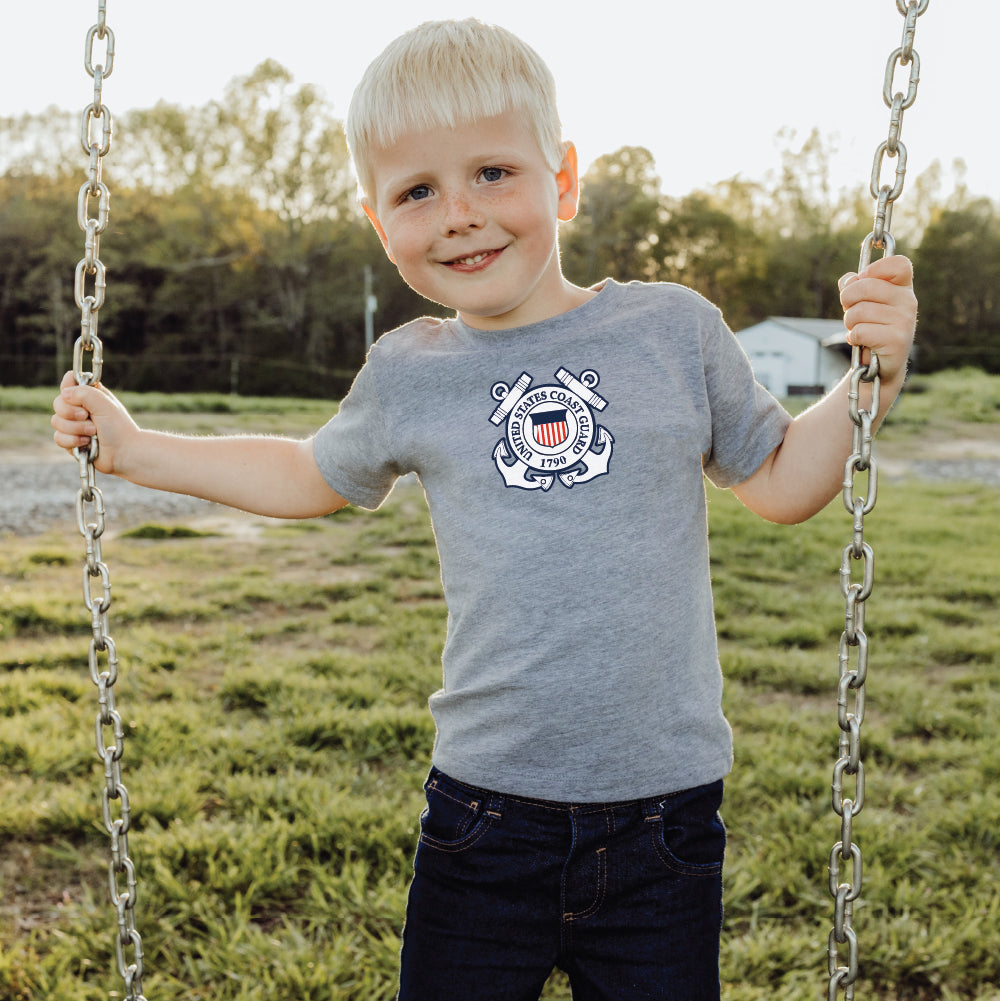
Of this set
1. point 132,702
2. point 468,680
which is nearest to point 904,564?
point 132,702

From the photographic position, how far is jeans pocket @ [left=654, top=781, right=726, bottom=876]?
1.55 metres

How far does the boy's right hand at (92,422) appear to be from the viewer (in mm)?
1835

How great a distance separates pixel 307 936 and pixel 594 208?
1163 inches

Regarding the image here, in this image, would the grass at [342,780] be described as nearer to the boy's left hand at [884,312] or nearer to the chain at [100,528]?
the chain at [100,528]

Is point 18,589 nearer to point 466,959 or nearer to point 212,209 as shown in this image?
point 466,959

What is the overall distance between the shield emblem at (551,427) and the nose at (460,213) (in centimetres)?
30

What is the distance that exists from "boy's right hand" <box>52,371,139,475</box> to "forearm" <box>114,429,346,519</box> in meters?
0.02

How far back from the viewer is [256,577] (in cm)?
632

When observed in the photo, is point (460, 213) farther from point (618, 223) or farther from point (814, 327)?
point (814, 327)

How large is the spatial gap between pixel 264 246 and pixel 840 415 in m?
33.7

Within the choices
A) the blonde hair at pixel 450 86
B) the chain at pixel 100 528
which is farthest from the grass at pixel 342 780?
the blonde hair at pixel 450 86

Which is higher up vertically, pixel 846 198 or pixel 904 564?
pixel 846 198

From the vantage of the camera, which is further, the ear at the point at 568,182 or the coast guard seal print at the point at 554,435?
the ear at the point at 568,182

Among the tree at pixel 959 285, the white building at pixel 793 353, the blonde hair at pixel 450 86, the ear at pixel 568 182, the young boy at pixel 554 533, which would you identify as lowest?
the young boy at pixel 554 533
